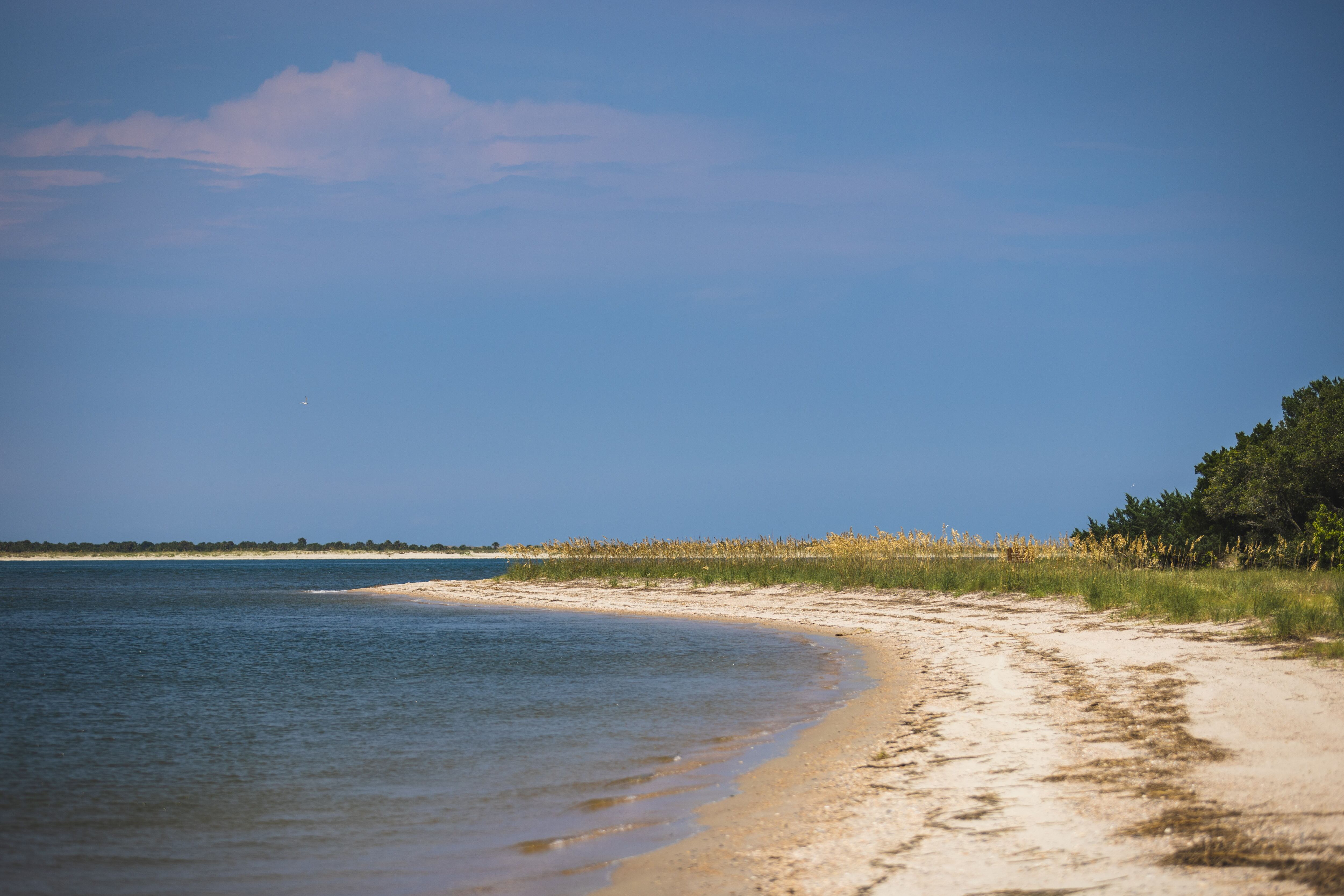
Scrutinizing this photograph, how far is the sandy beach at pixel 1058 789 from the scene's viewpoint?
17.2 feet

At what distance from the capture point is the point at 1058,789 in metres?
6.91

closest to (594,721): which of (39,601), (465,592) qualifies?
(465,592)

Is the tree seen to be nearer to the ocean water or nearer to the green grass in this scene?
the green grass

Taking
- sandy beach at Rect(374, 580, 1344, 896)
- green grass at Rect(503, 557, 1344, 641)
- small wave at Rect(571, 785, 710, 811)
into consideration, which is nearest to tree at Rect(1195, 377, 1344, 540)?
green grass at Rect(503, 557, 1344, 641)

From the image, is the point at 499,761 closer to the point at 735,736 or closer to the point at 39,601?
the point at 735,736

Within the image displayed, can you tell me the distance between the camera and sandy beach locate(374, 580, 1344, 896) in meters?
5.23

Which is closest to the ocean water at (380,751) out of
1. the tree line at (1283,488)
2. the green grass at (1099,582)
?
the green grass at (1099,582)

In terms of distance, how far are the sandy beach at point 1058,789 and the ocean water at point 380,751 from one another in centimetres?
73

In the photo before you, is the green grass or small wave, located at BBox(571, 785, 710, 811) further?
the green grass

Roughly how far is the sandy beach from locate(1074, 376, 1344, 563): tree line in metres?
11.9

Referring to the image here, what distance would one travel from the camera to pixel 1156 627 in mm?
15062

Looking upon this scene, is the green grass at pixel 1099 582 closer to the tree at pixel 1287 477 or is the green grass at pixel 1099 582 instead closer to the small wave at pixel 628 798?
the tree at pixel 1287 477

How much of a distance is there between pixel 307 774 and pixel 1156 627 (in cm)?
1233

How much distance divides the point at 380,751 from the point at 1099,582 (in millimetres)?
15554
